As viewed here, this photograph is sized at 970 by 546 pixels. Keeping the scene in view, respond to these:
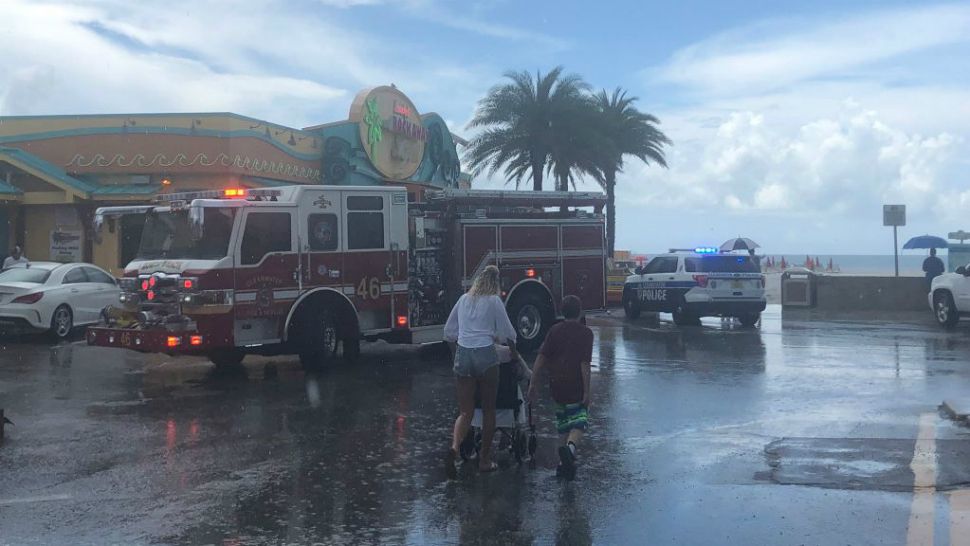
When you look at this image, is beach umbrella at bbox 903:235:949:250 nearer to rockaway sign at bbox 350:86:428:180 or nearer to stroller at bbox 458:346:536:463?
rockaway sign at bbox 350:86:428:180

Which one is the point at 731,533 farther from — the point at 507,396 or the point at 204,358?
the point at 204,358

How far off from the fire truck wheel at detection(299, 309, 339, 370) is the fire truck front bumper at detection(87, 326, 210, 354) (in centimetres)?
138

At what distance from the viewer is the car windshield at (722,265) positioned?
21.1 meters

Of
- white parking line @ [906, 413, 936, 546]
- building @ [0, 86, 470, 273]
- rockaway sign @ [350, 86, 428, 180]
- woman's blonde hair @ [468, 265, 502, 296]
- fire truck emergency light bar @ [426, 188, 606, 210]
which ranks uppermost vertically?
rockaway sign @ [350, 86, 428, 180]

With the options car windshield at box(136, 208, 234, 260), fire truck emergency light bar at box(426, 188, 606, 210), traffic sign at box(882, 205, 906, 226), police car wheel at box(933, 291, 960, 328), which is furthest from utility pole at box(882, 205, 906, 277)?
car windshield at box(136, 208, 234, 260)

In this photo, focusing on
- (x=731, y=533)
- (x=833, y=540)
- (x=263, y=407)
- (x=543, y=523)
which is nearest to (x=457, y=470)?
(x=543, y=523)

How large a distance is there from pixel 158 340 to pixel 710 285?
12295 mm

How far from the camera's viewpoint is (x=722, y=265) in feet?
69.1

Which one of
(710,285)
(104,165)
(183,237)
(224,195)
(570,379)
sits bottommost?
(570,379)

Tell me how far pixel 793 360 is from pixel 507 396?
821 centimetres

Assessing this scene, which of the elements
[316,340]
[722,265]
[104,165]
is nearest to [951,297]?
[722,265]

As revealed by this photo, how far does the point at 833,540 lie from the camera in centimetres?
609

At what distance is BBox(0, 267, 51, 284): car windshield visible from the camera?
57.2 ft

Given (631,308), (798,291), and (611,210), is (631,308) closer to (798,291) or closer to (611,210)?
(798,291)
